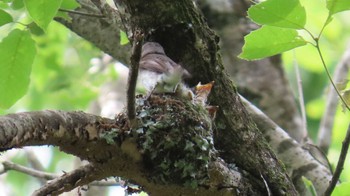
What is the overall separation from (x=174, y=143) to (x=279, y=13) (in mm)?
407

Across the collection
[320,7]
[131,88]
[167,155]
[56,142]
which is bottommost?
[320,7]

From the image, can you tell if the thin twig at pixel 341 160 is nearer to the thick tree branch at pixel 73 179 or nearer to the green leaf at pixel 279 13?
the green leaf at pixel 279 13

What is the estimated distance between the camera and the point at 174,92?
175 centimetres

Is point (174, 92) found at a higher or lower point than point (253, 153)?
higher

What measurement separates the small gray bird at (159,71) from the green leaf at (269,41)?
0.18m

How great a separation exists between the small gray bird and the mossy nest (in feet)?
0.21

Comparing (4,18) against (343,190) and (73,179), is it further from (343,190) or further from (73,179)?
(343,190)

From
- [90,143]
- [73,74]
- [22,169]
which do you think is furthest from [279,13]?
[73,74]

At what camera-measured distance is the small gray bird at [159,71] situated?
5.64ft

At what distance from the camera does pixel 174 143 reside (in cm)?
160

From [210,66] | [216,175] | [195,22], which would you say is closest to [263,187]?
[216,175]

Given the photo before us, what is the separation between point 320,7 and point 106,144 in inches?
131

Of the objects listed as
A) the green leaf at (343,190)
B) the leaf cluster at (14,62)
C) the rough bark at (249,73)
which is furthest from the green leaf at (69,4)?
the rough bark at (249,73)

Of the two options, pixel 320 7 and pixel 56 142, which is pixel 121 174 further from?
pixel 320 7
